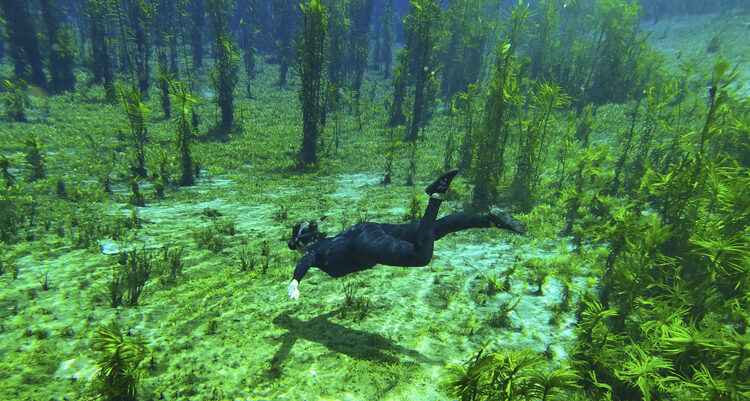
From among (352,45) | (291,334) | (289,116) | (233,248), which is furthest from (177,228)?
(352,45)

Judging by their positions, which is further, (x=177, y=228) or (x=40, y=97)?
(x=40, y=97)

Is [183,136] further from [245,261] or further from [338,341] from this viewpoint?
[338,341]

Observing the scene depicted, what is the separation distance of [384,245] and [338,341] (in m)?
1.34

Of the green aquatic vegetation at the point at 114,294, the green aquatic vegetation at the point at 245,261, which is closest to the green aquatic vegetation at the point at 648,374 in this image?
the green aquatic vegetation at the point at 245,261

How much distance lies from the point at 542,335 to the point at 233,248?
588 centimetres

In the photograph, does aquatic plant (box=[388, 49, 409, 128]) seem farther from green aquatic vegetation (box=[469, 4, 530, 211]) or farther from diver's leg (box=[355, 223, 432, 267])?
diver's leg (box=[355, 223, 432, 267])

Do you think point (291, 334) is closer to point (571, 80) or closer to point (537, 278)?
point (537, 278)

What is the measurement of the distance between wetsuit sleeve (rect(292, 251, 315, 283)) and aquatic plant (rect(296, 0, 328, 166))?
10.7 metres

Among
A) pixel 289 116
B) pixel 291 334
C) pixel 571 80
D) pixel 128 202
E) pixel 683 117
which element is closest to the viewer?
pixel 291 334

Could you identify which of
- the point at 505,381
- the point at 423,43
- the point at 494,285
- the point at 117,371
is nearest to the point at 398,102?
→ the point at 423,43

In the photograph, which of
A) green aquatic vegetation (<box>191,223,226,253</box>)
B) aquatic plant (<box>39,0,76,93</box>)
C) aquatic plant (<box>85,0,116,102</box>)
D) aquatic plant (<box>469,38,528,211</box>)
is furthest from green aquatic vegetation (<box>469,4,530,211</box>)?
aquatic plant (<box>39,0,76,93</box>)

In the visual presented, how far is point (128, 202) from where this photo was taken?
360 inches

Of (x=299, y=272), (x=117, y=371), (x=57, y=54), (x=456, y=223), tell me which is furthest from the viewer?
(x=57, y=54)

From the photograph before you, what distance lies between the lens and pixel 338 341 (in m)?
3.94
